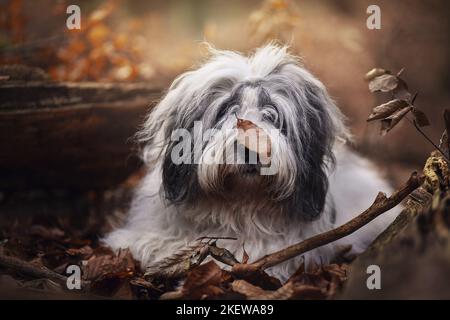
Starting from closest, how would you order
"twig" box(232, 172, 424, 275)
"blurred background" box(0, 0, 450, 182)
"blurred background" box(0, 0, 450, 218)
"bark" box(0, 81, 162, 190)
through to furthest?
"twig" box(232, 172, 424, 275), "bark" box(0, 81, 162, 190), "blurred background" box(0, 0, 450, 218), "blurred background" box(0, 0, 450, 182)

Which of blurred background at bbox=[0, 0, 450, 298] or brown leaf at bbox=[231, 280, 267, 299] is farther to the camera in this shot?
blurred background at bbox=[0, 0, 450, 298]

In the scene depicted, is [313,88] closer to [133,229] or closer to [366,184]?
[366,184]

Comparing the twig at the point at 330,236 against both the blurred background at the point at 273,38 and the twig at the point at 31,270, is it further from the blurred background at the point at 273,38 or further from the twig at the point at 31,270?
the blurred background at the point at 273,38

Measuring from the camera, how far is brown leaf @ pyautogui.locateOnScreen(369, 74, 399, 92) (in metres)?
2.50

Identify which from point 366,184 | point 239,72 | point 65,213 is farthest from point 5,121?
point 366,184

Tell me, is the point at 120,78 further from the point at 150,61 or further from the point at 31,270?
the point at 31,270

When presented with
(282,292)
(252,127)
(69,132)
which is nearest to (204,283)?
(282,292)

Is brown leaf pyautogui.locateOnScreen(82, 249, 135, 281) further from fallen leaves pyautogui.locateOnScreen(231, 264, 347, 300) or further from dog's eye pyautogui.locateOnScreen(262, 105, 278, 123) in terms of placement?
dog's eye pyautogui.locateOnScreen(262, 105, 278, 123)

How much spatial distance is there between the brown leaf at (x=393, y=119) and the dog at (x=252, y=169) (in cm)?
39

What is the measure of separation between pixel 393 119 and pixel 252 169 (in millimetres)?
652

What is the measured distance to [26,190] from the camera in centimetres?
382

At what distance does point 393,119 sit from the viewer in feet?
7.95

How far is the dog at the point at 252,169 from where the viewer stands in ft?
8.36

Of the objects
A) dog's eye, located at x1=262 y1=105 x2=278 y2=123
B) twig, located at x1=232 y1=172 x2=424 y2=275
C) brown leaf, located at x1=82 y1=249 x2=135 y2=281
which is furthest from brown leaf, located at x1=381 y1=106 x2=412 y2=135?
brown leaf, located at x1=82 y1=249 x2=135 y2=281
